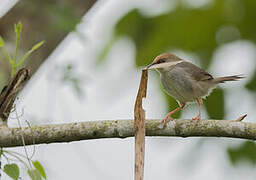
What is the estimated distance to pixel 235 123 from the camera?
7.99ft

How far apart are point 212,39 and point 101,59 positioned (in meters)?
1.38

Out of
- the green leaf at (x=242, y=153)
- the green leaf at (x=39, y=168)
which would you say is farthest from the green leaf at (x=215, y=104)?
the green leaf at (x=39, y=168)

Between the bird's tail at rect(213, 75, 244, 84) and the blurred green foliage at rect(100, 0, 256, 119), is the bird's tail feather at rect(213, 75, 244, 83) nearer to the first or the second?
the bird's tail at rect(213, 75, 244, 84)

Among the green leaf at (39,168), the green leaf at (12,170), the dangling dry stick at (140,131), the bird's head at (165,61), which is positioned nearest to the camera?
the dangling dry stick at (140,131)

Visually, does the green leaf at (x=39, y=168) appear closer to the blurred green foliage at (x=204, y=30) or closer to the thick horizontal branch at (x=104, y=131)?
the thick horizontal branch at (x=104, y=131)

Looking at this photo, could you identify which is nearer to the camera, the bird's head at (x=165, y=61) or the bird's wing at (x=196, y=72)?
the bird's head at (x=165, y=61)

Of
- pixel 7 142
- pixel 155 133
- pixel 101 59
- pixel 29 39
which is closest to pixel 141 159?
pixel 155 133

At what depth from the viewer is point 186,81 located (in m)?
4.03

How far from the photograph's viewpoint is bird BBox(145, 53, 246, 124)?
3.97m

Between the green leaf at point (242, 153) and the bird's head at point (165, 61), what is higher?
the bird's head at point (165, 61)

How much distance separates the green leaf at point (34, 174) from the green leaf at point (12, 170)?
2.4 inches

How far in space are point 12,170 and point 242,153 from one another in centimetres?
252

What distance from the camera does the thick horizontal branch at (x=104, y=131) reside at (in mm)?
2467

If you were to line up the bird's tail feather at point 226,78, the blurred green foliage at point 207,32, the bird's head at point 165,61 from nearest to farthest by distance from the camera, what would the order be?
1. the bird's head at point 165,61
2. the bird's tail feather at point 226,78
3. the blurred green foliage at point 207,32
